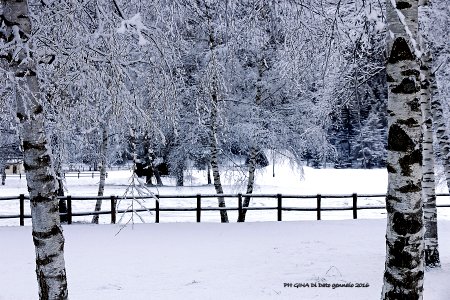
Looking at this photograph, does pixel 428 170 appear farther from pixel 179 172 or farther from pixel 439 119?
pixel 179 172

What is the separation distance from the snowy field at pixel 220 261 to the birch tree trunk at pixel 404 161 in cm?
342

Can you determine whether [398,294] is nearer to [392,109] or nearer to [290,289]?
[392,109]

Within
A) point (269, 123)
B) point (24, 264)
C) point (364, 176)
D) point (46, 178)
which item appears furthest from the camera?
point (364, 176)

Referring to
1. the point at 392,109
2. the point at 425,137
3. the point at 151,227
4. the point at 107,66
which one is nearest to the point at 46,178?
the point at 107,66

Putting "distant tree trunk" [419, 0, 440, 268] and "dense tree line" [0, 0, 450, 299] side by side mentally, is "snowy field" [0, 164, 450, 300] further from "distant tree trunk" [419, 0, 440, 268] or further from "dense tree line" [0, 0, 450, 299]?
"dense tree line" [0, 0, 450, 299]

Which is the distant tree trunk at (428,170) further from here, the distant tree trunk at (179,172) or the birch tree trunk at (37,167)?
the distant tree trunk at (179,172)

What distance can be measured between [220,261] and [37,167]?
19.4ft

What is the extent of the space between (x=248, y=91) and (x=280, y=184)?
76.0 feet

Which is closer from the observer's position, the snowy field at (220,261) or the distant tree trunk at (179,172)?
the snowy field at (220,261)

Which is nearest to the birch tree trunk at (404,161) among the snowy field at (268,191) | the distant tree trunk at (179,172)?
the snowy field at (268,191)

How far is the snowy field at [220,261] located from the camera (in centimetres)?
754

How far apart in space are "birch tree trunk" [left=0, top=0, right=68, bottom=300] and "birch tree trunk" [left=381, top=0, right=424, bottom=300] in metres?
3.12

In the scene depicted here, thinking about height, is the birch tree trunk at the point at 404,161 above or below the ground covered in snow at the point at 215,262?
above

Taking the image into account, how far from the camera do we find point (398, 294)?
13.0 feet
